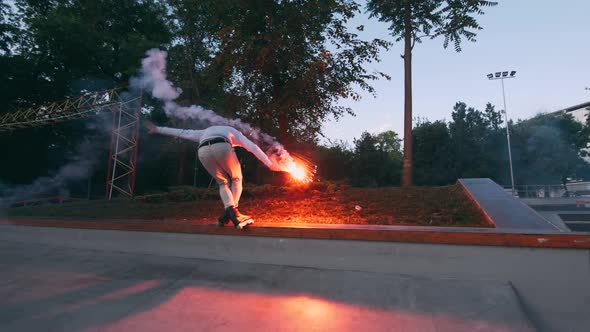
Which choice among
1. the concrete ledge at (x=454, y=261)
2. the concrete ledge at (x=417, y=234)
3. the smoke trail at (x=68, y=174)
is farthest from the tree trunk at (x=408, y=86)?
the smoke trail at (x=68, y=174)

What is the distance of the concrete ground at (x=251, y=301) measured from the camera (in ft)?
10.7

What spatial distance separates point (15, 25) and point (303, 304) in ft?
122

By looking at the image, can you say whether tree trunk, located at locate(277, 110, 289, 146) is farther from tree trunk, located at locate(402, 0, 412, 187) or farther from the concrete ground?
the concrete ground

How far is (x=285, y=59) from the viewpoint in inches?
393

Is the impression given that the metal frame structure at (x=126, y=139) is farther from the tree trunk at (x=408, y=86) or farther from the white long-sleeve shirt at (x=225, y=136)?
the tree trunk at (x=408, y=86)

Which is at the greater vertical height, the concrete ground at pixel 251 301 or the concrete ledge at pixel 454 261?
the concrete ledge at pixel 454 261

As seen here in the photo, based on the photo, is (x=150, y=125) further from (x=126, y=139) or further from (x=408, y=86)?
(x=126, y=139)

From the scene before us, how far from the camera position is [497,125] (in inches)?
2394

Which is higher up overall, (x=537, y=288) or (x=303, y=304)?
(x=537, y=288)

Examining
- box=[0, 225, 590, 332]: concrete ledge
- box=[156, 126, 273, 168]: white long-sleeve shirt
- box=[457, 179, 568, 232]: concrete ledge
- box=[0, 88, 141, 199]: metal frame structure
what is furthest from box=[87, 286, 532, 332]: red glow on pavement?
box=[0, 88, 141, 199]: metal frame structure

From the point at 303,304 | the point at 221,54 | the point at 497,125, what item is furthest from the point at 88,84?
the point at 497,125

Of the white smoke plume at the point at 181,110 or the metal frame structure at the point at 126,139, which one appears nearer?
the white smoke plume at the point at 181,110

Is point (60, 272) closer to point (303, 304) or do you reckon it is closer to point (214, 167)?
point (214, 167)

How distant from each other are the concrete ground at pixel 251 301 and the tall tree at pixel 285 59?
6451mm
